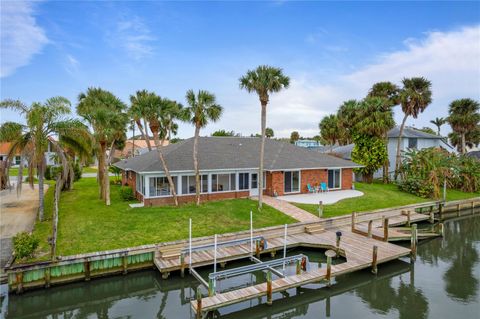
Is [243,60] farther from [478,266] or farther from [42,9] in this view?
[478,266]

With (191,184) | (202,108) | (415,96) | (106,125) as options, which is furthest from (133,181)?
(415,96)

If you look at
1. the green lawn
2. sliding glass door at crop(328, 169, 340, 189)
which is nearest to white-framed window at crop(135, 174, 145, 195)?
the green lawn

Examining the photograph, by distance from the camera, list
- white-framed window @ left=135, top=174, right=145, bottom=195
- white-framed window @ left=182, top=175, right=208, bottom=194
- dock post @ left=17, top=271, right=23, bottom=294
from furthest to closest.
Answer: white-framed window @ left=182, top=175, right=208, bottom=194 → white-framed window @ left=135, top=174, right=145, bottom=195 → dock post @ left=17, top=271, right=23, bottom=294

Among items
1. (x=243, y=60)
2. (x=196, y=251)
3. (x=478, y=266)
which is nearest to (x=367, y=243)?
(x=478, y=266)

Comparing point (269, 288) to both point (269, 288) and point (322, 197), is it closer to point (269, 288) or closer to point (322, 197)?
point (269, 288)

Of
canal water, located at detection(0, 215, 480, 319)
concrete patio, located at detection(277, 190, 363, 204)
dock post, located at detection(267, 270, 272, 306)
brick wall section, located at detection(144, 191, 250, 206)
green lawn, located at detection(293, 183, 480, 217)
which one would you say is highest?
brick wall section, located at detection(144, 191, 250, 206)

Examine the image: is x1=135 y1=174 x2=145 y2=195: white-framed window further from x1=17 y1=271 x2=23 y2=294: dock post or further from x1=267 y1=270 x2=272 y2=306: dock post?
x1=267 y1=270 x2=272 y2=306: dock post

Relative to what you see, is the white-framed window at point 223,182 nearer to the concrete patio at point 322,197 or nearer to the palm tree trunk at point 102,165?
the concrete patio at point 322,197

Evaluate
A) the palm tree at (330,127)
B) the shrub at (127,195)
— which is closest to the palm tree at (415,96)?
the palm tree at (330,127)
